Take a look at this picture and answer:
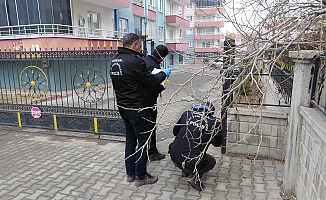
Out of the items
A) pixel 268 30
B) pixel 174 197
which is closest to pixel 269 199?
pixel 174 197

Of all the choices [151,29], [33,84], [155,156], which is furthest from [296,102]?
[151,29]

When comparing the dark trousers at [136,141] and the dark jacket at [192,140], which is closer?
the dark jacket at [192,140]

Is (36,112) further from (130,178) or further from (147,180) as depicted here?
(147,180)

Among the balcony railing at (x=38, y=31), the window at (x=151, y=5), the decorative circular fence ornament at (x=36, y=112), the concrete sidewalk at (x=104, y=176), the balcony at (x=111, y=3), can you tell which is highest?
the window at (x=151, y=5)

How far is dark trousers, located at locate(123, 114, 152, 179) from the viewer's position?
3238 mm

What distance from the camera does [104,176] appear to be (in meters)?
3.60

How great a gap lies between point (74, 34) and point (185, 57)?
11050mm

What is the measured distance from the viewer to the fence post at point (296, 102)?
9.04ft

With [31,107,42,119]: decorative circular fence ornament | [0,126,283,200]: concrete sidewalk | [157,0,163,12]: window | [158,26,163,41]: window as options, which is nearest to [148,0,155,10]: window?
[157,0,163,12]: window

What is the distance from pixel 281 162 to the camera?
3.89 metres

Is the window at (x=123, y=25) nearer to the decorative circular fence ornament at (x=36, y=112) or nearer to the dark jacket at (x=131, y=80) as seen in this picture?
the decorative circular fence ornament at (x=36, y=112)

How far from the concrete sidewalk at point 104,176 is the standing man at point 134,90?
0.30 meters


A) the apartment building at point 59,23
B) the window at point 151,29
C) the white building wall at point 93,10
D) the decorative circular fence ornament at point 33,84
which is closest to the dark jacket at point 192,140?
the decorative circular fence ornament at point 33,84

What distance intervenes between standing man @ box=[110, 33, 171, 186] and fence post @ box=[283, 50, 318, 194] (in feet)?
5.41
